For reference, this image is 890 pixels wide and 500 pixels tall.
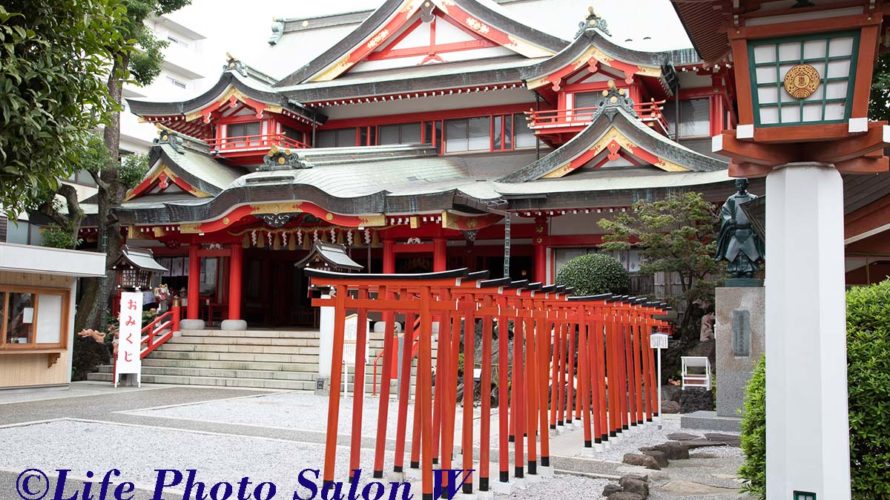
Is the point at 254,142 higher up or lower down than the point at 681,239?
higher up

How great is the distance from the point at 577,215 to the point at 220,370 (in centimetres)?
924

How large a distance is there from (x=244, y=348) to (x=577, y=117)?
1054cm

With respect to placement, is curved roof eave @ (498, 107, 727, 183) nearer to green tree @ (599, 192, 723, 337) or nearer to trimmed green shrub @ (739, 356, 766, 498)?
green tree @ (599, 192, 723, 337)

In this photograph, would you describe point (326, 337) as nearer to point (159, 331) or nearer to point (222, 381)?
point (222, 381)

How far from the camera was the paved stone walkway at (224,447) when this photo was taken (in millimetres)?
7863

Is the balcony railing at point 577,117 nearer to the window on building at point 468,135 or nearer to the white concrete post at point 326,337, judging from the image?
the window on building at point 468,135

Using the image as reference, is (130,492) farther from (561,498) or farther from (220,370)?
(220,370)

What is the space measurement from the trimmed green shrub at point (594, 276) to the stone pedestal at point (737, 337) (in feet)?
16.6

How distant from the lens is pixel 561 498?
7270mm

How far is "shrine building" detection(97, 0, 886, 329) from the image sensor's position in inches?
760

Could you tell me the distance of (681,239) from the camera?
1580cm

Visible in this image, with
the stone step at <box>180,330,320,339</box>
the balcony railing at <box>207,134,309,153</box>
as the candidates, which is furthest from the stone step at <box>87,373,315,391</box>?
the balcony railing at <box>207,134,309,153</box>

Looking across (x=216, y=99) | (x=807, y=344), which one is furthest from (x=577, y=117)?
(x=807, y=344)

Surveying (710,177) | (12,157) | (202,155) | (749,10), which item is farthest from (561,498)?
(202,155)
